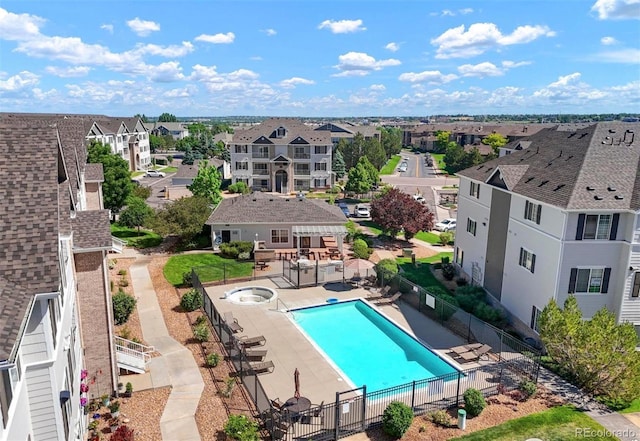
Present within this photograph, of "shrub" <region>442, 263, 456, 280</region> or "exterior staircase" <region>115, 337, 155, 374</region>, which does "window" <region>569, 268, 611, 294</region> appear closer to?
"shrub" <region>442, 263, 456, 280</region>

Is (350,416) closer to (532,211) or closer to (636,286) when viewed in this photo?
(532,211)

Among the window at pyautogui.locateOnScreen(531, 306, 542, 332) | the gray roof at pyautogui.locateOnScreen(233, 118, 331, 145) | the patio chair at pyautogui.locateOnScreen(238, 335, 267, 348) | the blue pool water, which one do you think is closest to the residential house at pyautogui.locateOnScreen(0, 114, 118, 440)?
the patio chair at pyautogui.locateOnScreen(238, 335, 267, 348)

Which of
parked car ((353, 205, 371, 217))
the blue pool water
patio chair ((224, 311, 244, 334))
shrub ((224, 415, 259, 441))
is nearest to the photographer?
shrub ((224, 415, 259, 441))

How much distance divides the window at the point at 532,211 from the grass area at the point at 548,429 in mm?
10986

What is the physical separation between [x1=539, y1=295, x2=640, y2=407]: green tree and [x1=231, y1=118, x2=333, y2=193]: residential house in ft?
193

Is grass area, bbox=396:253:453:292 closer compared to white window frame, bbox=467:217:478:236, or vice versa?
white window frame, bbox=467:217:478:236

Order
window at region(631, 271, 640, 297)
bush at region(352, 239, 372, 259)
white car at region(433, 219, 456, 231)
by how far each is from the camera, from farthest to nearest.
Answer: white car at region(433, 219, 456, 231) → bush at region(352, 239, 372, 259) → window at region(631, 271, 640, 297)

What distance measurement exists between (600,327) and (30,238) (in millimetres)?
20552

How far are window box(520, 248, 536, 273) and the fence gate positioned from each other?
1448cm

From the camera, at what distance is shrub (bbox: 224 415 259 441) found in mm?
15055

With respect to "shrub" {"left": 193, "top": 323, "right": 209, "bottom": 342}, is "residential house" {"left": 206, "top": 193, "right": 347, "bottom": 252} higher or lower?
higher

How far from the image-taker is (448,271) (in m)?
36.4

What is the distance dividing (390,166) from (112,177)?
3389 inches

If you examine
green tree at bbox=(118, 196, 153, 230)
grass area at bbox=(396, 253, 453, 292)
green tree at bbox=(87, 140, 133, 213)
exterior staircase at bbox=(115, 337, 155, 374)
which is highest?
green tree at bbox=(87, 140, 133, 213)
